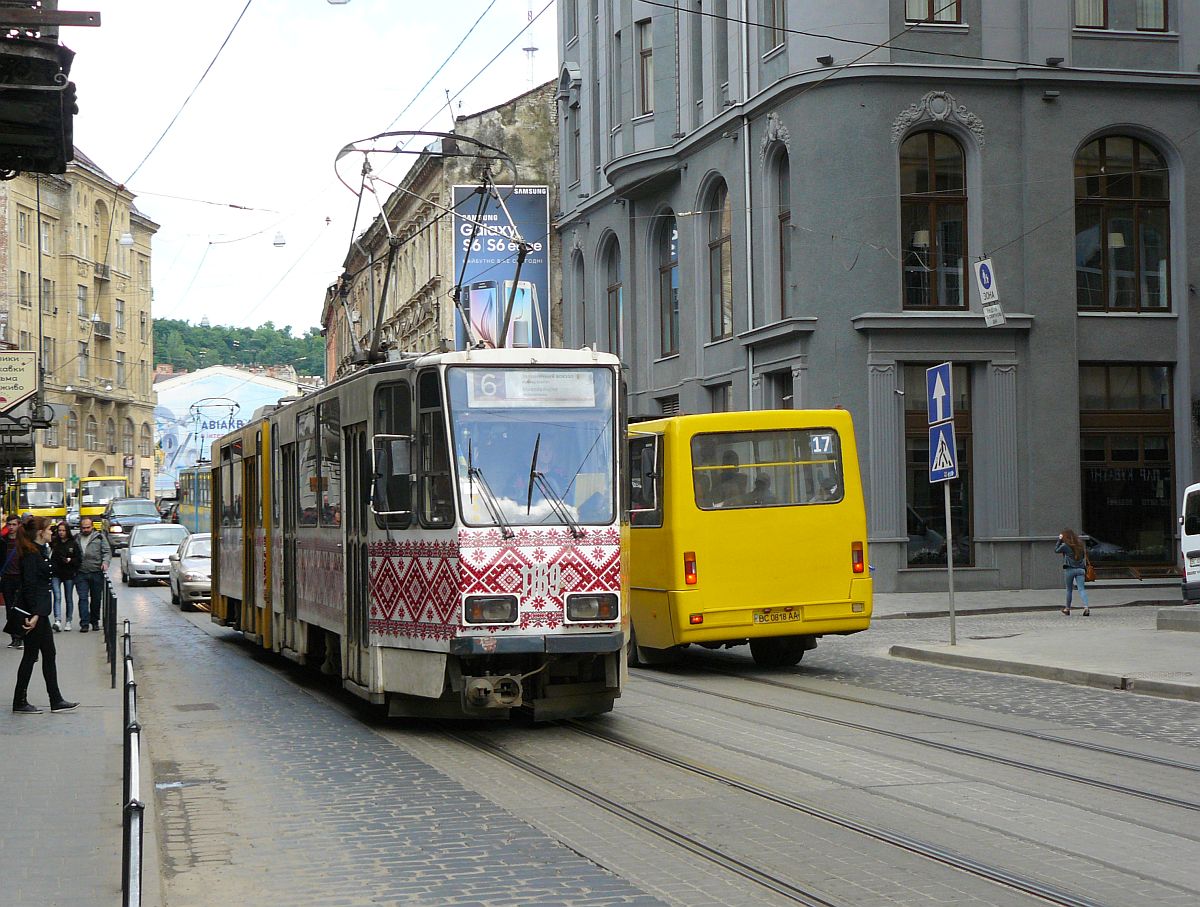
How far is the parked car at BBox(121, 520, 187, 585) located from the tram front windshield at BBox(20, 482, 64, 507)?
2874 cm

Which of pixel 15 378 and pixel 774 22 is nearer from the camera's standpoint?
pixel 15 378

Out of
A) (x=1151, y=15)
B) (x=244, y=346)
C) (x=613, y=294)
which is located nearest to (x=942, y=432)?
(x=1151, y=15)

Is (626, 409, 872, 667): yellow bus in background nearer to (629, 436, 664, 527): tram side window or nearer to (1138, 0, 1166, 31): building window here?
(629, 436, 664, 527): tram side window

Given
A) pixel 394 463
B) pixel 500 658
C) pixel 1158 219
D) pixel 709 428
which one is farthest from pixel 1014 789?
pixel 1158 219

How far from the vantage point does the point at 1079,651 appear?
17.7 metres

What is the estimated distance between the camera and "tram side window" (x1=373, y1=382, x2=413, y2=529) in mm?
12016

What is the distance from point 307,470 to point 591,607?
177 inches

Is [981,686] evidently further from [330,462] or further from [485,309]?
[485,309]

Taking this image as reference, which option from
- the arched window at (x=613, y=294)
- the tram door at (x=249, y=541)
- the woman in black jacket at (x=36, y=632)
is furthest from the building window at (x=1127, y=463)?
the woman in black jacket at (x=36, y=632)

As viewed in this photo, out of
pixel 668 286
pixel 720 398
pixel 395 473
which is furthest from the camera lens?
pixel 668 286

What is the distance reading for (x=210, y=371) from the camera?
112562 millimetres

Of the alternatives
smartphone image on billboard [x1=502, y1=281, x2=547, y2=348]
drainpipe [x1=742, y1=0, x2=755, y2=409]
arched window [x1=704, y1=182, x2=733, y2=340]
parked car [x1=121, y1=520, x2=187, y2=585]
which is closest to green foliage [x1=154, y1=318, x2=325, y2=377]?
parked car [x1=121, y1=520, x2=187, y2=585]

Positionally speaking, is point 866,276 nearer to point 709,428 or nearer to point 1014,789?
point 709,428

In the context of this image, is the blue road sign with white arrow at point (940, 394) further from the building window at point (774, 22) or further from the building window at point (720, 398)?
the building window at point (720, 398)
